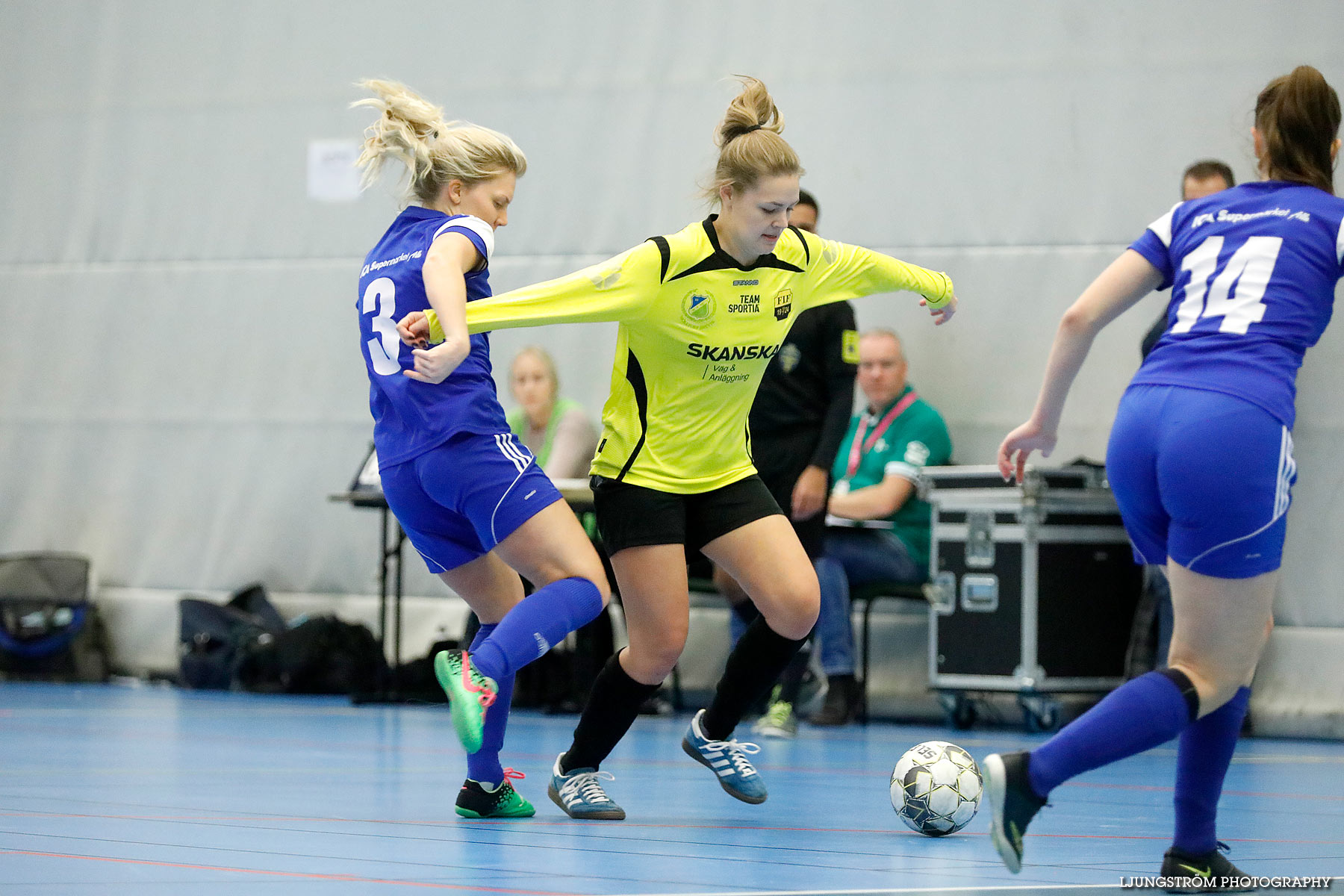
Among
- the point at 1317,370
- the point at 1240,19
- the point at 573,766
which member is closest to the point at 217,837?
the point at 573,766

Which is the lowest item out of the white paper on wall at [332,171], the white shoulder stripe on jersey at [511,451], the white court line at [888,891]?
the white court line at [888,891]

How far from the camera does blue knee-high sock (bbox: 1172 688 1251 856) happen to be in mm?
3004

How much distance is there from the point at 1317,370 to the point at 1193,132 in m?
1.29

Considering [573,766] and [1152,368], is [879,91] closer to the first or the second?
[573,766]

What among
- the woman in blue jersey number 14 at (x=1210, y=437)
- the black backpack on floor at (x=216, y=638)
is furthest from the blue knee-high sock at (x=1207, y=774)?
the black backpack on floor at (x=216, y=638)

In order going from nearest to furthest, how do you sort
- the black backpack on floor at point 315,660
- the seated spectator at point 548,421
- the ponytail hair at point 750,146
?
the ponytail hair at point 750,146 → the seated spectator at point 548,421 → the black backpack on floor at point 315,660

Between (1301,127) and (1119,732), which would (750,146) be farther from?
(1119,732)

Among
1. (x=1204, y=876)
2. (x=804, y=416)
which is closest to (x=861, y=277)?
(x=1204, y=876)

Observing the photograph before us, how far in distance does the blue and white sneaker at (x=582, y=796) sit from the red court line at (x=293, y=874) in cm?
108

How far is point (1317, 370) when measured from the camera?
7.52 meters

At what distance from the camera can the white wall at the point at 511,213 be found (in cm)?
788

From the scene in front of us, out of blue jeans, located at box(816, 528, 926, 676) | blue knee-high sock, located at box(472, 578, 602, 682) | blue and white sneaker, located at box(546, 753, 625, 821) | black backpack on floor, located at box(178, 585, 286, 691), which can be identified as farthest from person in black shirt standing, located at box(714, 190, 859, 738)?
black backpack on floor, located at box(178, 585, 286, 691)

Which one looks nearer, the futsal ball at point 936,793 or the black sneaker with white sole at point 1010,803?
the black sneaker with white sole at point 1010,803

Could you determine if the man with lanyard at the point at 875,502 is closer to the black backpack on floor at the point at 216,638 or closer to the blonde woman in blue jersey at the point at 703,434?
the blonde woman in blue jersey at the point at 703,434
